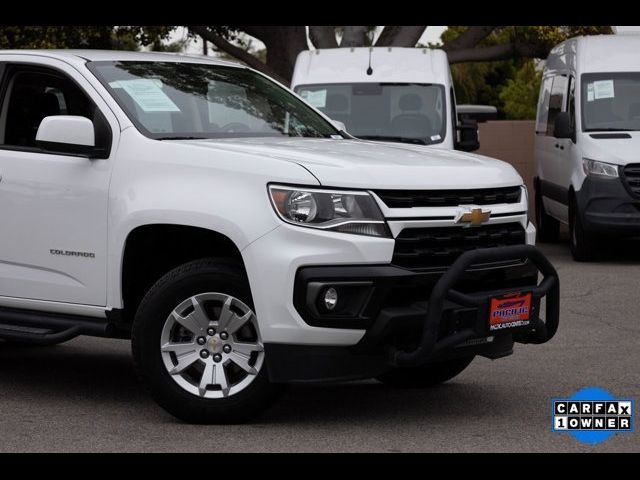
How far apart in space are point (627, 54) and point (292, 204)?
396 inches

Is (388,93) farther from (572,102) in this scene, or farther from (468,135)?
(572,102)

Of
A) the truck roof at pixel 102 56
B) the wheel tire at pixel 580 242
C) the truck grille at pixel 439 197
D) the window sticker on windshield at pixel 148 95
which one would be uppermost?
the truck roof at pixel 102 56

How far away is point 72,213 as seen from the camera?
687 cm

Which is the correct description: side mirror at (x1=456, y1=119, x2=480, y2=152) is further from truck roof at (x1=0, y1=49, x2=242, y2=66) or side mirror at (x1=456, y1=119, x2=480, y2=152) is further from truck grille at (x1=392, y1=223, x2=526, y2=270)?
truck grille at (x1=392, y1=223, x2=526, y2=270)

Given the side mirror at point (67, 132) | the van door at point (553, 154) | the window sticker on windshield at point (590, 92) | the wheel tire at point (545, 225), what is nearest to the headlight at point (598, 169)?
the van door at point (553, 154)

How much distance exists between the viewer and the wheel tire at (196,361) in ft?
21.0

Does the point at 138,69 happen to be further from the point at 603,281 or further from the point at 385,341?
the point at 603,281

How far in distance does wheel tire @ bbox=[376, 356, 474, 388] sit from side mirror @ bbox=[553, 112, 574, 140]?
25.5ft

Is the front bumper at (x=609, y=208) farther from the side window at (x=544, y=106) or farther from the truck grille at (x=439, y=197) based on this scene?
the truck grille at (x=439, y=197)

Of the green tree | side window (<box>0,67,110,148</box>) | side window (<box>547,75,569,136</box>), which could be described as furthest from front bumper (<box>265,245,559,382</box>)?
the green tree

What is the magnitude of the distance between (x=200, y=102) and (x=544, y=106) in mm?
10677

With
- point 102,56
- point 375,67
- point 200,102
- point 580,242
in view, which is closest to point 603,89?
point 580,242

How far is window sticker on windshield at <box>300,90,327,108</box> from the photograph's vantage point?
14.9m

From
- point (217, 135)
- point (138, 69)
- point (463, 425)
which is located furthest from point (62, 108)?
point (463, 425)
